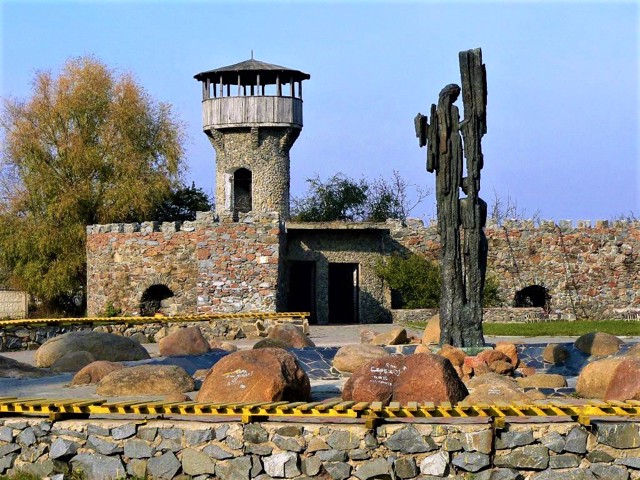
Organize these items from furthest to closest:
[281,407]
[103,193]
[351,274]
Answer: [103,193] → [351,274] → [281,407]

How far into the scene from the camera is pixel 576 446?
9094 mm

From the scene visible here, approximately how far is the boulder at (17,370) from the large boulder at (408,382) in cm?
578

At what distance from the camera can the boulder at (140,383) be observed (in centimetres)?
1307


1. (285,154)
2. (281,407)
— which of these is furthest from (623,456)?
(285,154)

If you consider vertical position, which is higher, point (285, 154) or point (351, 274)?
point (285, 154)

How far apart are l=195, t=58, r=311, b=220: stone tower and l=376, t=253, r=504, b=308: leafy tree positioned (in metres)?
8.35

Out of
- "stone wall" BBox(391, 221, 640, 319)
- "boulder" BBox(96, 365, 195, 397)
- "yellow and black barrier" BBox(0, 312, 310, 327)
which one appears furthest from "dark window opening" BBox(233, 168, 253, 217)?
"boulder" BBox(96, 365, 195, 397)

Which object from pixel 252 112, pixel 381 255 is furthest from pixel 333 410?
pixel 252 112

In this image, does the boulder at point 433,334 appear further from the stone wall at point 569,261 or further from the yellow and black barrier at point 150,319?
the stone wall at point 569,261

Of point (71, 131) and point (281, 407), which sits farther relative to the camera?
point (71, 131)

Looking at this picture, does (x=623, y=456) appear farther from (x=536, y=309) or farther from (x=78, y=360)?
(x=536, y=309)

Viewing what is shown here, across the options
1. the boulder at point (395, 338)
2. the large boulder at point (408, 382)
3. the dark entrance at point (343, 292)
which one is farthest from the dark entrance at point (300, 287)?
the large boulder at point (408, 382)

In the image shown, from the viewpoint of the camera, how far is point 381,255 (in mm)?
33281

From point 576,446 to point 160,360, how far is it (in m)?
9.32
